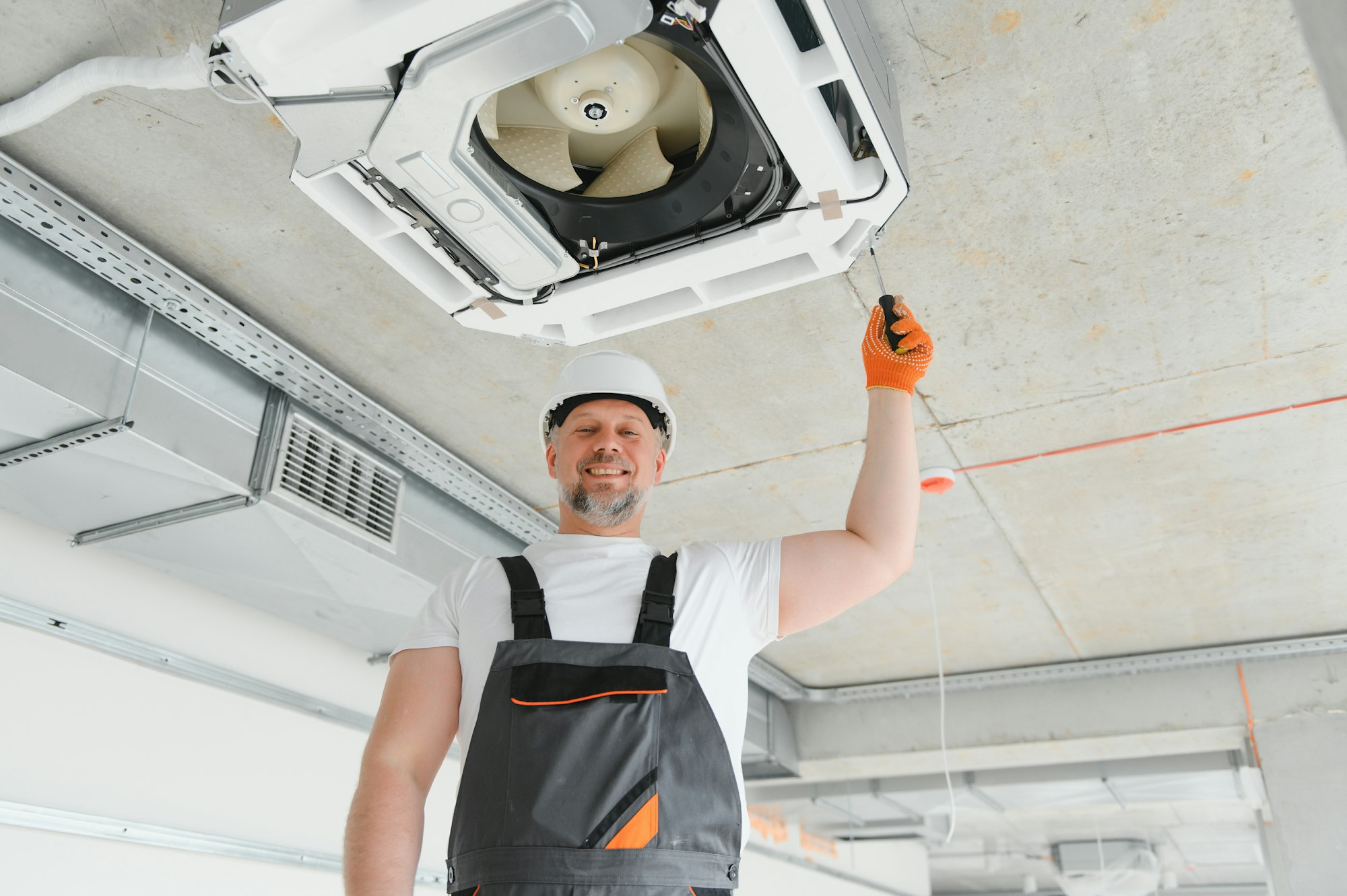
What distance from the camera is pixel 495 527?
3016mm

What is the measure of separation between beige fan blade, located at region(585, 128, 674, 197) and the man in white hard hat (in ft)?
0.94

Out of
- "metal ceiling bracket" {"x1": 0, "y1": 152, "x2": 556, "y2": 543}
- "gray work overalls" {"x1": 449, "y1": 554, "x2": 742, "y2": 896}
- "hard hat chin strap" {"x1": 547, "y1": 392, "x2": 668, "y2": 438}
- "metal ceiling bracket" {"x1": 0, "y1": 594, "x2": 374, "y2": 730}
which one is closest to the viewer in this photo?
"gray work overalls" {"x1": 449, "y1": 554, "x2": 742, "y2": 896}

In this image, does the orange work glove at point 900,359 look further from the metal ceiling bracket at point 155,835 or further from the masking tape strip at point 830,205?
the metal ceiling bracket at point 155,835

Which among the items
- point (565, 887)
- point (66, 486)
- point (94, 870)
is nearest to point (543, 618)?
point (565, 887)

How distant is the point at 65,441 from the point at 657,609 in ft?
4.38

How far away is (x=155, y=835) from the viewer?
228 cm

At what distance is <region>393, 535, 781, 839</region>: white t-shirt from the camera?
1.20 metres

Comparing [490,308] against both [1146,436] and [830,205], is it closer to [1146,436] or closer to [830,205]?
[830,205]

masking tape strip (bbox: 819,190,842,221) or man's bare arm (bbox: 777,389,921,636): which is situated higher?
masking tape strip (bbox: 819,190,842,221)

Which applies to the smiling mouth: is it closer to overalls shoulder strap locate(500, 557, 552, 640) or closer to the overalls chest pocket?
overalls shoulder strap locate(500, 557, 552, 640)

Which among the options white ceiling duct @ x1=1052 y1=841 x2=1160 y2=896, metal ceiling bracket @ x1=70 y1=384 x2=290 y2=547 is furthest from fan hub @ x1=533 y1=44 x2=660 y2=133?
white ceiling duct @ x1=1052 y1=841 x2=1160 y2=896

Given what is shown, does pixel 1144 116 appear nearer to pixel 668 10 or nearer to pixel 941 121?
pixel 941 121

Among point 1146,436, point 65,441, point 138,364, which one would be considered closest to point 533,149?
point 138,364

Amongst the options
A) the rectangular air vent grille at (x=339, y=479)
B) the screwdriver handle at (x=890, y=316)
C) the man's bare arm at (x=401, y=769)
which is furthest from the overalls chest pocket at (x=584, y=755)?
the rectangular air vent grille at (x=339, y=479)
